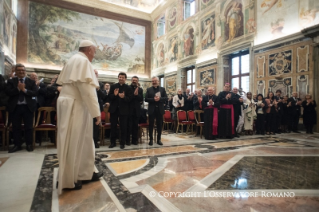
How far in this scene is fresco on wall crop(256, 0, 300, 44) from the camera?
7.61 m

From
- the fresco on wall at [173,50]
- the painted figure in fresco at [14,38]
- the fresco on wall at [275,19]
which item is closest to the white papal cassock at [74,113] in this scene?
the fresco on wall at [275,19]

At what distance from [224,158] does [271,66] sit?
6652 millimetres

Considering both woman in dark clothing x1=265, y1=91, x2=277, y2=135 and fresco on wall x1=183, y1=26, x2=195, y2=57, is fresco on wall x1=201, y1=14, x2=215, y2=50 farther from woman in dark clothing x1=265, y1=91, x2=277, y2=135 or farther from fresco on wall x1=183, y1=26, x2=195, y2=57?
woman in dark clothing x1=265, y1=91, x2=277, y2=135

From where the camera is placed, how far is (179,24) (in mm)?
13984

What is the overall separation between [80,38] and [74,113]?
15.2 metres

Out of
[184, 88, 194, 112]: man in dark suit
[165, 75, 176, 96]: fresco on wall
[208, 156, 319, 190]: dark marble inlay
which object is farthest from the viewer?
[165, 75, 176, 96]: fresco on wall

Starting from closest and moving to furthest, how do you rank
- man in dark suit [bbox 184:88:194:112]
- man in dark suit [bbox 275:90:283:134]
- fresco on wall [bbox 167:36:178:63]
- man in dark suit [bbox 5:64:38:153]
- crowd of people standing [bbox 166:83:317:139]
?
man in dark suit [bbox 5:64:38:153], crowd of people standing [bbox 166:83:317:139], man in dark suit [bbox 275:90:283:134], man in dark suit [bbox 184:88:194:112], fresco on wall [bbox 167:36:178:63]

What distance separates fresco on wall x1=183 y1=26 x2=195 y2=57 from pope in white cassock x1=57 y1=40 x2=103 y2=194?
1166 centimetres

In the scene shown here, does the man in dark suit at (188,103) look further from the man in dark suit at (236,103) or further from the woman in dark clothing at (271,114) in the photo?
the woman in dark clothing at (271,114)

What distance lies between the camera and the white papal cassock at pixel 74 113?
6.48 feet

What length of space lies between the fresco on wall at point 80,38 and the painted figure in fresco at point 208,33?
724cm

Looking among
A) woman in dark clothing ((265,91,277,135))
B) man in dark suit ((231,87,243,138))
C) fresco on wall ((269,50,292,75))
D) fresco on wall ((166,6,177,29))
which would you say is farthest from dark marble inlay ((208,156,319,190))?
fresco on wall ((166,6,177,29))

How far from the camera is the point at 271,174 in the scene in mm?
2566

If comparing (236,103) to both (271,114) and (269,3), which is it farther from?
(269,3)
